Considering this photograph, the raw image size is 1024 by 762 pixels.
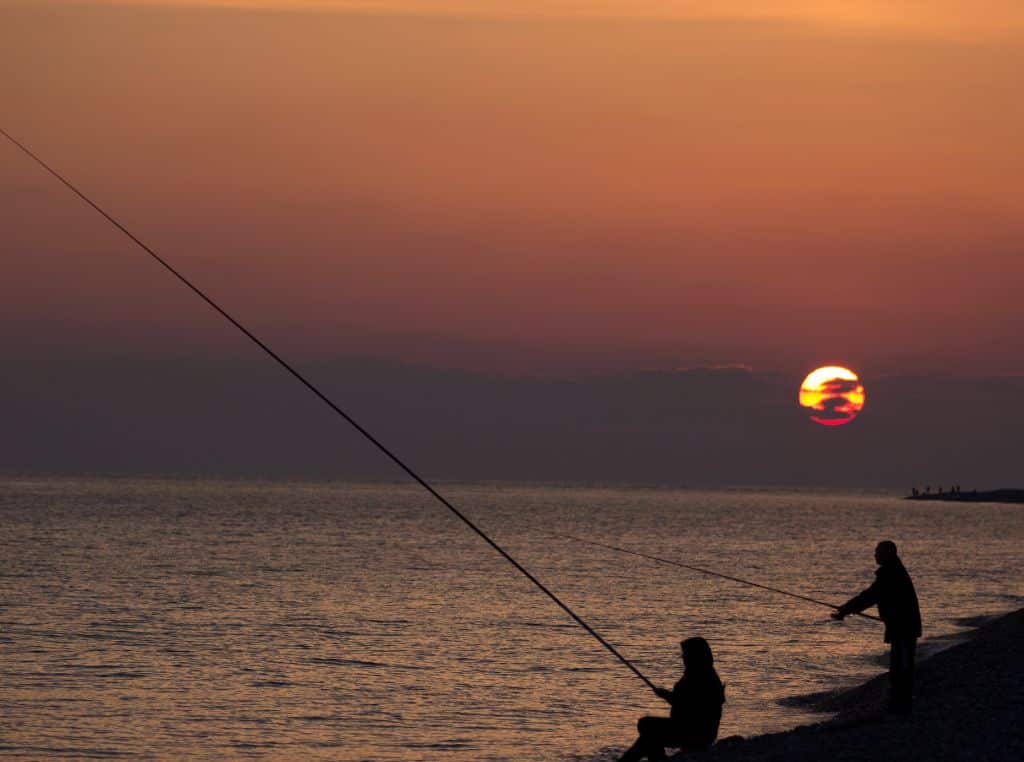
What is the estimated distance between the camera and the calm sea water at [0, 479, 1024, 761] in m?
18.4

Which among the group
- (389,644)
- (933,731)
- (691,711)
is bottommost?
(389,644)

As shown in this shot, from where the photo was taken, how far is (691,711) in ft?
38.5

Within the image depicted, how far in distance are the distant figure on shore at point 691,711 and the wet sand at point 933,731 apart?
2.79 ft

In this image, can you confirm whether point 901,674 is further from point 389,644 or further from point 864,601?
point 389,644

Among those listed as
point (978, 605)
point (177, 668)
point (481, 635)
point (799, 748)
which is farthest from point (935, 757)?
point (978, 605)

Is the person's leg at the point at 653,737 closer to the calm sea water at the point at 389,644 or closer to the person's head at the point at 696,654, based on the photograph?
the person's head at the point at 696,654

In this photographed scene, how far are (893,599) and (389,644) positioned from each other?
16.6 meters

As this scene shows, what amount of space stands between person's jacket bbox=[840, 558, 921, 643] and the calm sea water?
17.4 ft

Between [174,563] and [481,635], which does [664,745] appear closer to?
[481,635]

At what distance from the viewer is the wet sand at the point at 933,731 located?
11.7 meters

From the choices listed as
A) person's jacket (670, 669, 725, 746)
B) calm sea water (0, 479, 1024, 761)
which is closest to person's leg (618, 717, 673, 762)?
person's jacket (670, 669, 725, 746)

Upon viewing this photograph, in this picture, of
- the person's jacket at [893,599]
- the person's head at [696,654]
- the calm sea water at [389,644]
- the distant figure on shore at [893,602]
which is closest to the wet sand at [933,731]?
the distant figure on shore at [893,602]

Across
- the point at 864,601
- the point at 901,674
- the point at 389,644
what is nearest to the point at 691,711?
the point at 864,601

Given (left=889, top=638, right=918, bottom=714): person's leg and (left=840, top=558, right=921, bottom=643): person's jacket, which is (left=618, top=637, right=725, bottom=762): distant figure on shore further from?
(left=889, top=638, right=918, bottom=714): person's leg
